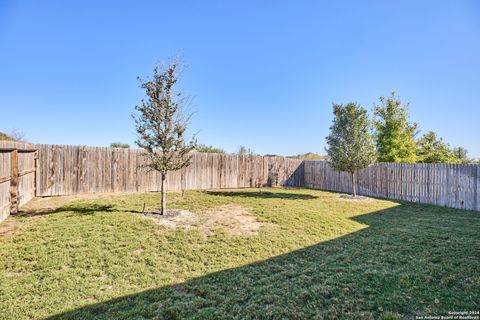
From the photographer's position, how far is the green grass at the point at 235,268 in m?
3.07

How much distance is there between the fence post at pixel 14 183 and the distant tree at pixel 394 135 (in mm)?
18093

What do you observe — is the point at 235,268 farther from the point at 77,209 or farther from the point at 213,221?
the point at 77,209

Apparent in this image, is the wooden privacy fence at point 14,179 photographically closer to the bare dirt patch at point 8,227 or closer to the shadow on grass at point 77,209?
the bare dirt patch at point 8,227

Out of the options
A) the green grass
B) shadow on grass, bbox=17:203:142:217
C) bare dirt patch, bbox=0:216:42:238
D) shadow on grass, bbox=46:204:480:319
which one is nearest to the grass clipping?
the green grass

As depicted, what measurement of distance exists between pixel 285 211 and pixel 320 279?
4440 mm

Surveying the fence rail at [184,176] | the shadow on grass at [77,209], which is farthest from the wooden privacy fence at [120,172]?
the shadow on grass at [77,209]

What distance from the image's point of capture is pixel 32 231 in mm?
5547

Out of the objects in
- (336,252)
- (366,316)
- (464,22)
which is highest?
(464,22)

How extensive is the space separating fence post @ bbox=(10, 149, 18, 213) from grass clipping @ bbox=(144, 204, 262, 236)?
3369mm

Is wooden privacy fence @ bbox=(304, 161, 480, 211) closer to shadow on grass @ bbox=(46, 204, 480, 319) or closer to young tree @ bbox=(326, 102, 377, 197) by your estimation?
young tree @ bbox=(326, 102, 377, 197)

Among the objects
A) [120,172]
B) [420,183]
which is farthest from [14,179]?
[420,183]

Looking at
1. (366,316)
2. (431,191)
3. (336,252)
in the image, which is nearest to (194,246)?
(336,252)

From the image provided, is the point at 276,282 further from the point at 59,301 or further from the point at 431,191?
the point at 431,191

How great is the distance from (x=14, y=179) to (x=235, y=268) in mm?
6461
